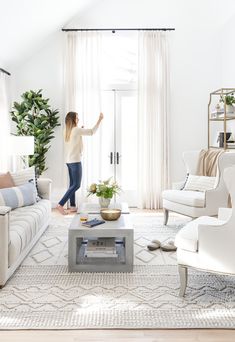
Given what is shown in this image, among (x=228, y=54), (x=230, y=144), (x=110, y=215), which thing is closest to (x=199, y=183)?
(x=230, y=144)

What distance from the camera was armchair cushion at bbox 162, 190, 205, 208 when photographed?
452cm

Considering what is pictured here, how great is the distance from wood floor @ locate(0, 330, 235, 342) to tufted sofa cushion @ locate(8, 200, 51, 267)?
Result: 34.4 inches

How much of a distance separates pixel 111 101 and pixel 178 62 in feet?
4.30

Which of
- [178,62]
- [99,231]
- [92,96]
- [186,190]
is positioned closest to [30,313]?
[99,231]

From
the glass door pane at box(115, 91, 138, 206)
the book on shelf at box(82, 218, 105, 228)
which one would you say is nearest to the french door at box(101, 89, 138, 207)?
the glass door pane at box(115, 91, 138, 206)

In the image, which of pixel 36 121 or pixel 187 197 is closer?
pixel 187 197

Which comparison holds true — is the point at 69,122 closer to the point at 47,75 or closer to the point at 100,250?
the point at 47,75

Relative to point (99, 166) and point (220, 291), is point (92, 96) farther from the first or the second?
point (220, 291)

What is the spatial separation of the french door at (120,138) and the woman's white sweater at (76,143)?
2.14 ft

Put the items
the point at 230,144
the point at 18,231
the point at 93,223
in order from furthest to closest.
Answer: the point at 230,144 < the point at 93,223 < the point at 18,231

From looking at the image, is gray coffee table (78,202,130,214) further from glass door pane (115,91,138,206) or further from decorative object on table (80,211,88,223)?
glass door pane (115,91,138,206)

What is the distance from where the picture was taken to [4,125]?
594cm

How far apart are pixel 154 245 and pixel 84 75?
11.5 feet

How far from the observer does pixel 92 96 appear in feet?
21.4
